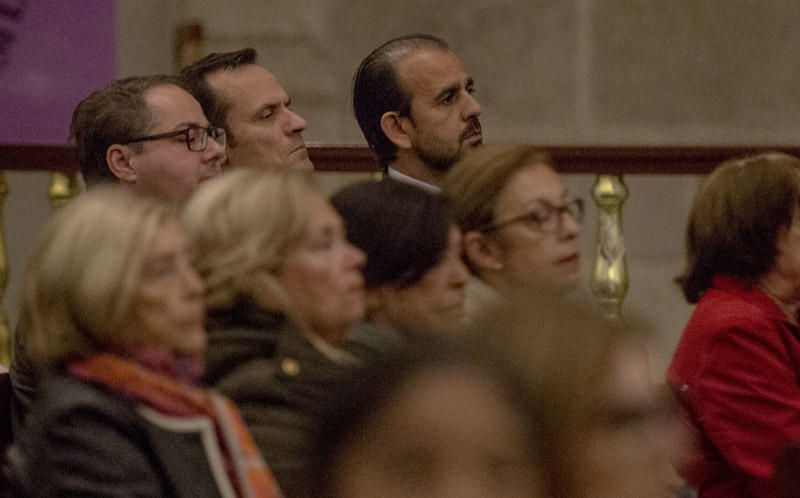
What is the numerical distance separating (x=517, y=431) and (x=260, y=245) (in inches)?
46.4

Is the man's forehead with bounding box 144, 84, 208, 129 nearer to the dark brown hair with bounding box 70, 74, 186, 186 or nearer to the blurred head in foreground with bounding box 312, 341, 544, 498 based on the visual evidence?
the dark brown hair with bounding box 70, 74, 186, 186

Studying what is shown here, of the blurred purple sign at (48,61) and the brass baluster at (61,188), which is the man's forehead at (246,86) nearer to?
the brass baluster at (61,188)

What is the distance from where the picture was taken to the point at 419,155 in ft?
12.6

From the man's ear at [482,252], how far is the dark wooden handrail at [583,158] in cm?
172

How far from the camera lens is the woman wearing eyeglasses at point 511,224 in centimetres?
301

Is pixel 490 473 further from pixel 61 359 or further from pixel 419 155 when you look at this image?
pixel 419 155

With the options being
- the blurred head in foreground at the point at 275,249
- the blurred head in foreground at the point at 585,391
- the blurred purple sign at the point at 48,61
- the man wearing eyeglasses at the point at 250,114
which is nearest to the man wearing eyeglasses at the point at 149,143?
the man wearing eyeglasses at the point at 250,114

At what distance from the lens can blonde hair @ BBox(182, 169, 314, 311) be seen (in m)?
2.35

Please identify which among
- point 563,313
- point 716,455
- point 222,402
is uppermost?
point 563,313

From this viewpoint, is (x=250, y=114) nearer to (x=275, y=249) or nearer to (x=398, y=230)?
(x=398, y=230)

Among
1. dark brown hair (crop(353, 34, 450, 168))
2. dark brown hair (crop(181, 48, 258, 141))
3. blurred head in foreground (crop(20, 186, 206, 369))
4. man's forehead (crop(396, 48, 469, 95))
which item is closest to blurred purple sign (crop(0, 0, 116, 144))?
dark brown hair (crop(181, 48, 258, 141))

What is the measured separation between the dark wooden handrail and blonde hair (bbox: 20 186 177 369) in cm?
269

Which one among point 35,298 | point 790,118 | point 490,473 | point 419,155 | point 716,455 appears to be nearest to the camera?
point 490,473

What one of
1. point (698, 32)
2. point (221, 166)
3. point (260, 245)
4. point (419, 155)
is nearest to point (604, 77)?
point (698, 32)
